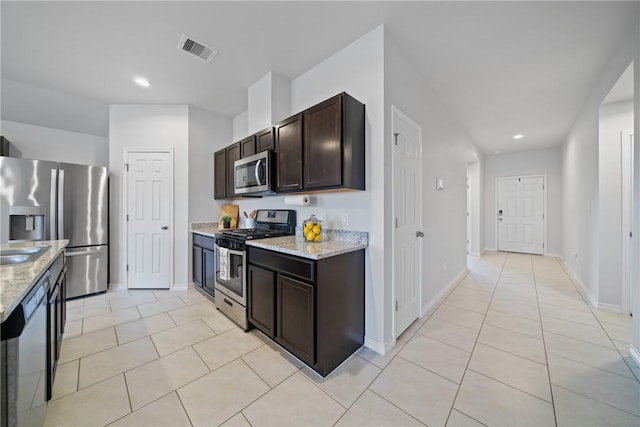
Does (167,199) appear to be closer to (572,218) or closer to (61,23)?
(61,23)

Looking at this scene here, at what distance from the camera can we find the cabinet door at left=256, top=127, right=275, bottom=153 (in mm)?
2699

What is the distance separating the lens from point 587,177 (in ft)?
11.4

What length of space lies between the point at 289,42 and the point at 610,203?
13.1 ft

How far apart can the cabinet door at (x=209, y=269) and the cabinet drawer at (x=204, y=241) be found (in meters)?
0.07

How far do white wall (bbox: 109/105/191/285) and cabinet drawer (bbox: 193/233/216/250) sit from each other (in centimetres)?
26

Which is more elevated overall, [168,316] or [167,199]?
[167,199]

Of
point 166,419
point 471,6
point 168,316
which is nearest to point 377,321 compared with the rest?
point 166,419

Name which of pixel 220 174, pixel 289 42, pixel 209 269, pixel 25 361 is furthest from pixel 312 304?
pixel 220 174

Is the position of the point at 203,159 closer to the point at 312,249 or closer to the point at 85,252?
the point at 85,252

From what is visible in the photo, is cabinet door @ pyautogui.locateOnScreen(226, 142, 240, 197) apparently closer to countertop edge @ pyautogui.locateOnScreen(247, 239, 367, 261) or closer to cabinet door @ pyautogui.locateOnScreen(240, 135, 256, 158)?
cabinet door @ pyautogui.locateOnScreen(240, 135, 256, 158)

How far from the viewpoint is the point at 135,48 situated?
95.4 inches

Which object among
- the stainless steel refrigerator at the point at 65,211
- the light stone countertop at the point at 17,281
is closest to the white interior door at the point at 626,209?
the light stone countertop at the point at 17,281

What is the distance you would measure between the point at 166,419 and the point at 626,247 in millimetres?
4622

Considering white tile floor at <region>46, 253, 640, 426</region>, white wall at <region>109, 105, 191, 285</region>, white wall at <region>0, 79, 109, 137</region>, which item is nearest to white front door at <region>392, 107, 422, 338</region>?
white tile floor at <region>46, 253, 640, 426</region>
